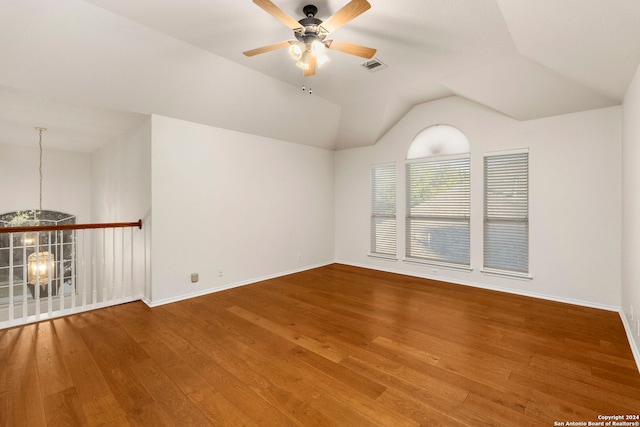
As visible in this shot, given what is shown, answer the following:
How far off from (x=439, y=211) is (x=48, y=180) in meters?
8.05

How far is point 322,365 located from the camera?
2.27 metres

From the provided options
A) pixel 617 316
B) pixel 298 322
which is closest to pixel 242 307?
pixel 298 322

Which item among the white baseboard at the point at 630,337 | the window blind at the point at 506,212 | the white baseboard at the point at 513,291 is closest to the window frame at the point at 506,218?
the window blind at the point at 506,212

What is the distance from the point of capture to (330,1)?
2371 millimetres

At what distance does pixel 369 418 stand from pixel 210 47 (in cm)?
366

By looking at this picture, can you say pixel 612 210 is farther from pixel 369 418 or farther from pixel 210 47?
pixel 210 47

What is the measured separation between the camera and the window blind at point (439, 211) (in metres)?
4.53

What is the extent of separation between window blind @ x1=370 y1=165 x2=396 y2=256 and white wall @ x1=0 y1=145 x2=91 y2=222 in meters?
6.33

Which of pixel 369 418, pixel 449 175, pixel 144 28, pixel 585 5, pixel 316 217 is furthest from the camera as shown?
pixel 316 217

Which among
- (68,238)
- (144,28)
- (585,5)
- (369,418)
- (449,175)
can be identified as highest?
(144,28)

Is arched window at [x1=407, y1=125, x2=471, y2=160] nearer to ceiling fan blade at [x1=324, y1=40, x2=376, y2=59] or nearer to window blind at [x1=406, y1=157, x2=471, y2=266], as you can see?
window blind at [x1=406, y1=157, x2=471, y2=266]

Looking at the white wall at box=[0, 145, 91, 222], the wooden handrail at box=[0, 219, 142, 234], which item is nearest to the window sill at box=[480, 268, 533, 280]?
the wooden handrail at box=[0, 219, 142, 234]

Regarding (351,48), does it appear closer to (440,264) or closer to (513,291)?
(440,264)

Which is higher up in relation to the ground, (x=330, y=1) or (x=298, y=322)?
(x=330, y=1)
